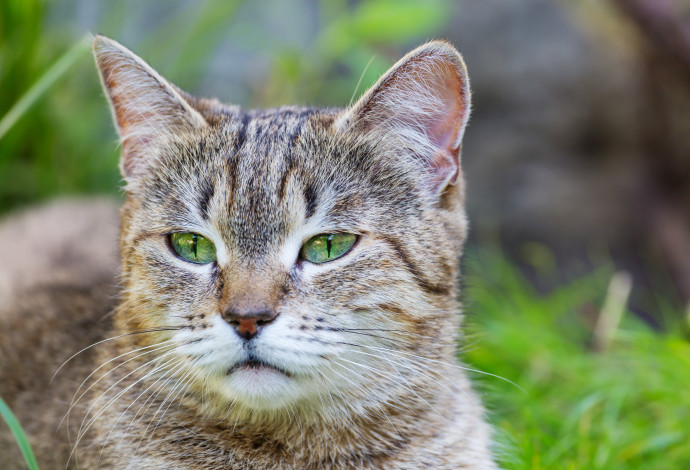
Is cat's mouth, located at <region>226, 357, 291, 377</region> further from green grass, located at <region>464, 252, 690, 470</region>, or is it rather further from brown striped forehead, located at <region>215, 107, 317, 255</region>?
green grass, located at <region>464, 252, 690, 470</region>

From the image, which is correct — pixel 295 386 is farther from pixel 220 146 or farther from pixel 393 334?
pixel 220 146

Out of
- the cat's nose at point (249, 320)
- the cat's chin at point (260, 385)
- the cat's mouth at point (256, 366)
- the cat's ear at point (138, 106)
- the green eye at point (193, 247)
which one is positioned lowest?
the cat's chin at point (260, 385)

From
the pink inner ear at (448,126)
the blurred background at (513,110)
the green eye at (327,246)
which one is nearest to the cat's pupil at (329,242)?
the green eye at (327,246)

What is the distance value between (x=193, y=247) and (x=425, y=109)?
86cm

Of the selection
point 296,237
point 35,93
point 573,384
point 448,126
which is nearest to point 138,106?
point 35,93

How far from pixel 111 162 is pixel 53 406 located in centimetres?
237

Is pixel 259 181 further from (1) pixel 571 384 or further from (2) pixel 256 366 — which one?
(1) pixel 571 384

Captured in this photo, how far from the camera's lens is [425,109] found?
2426 millimetres

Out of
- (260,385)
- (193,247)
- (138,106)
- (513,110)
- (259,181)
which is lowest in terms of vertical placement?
(260,385)

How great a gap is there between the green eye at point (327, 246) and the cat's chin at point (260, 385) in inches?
14.1

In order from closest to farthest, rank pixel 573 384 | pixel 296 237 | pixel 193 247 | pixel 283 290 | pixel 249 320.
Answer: pixel 249 320 → pixel 283 290 → pixel 296 237 → pixel 193 247 → pixel 573 384

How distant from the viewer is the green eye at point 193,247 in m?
2.25

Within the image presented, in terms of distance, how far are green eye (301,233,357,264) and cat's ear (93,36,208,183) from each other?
0.58 metres

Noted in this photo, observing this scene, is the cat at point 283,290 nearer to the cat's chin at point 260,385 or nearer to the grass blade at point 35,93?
the cat's chin at point 260,385
